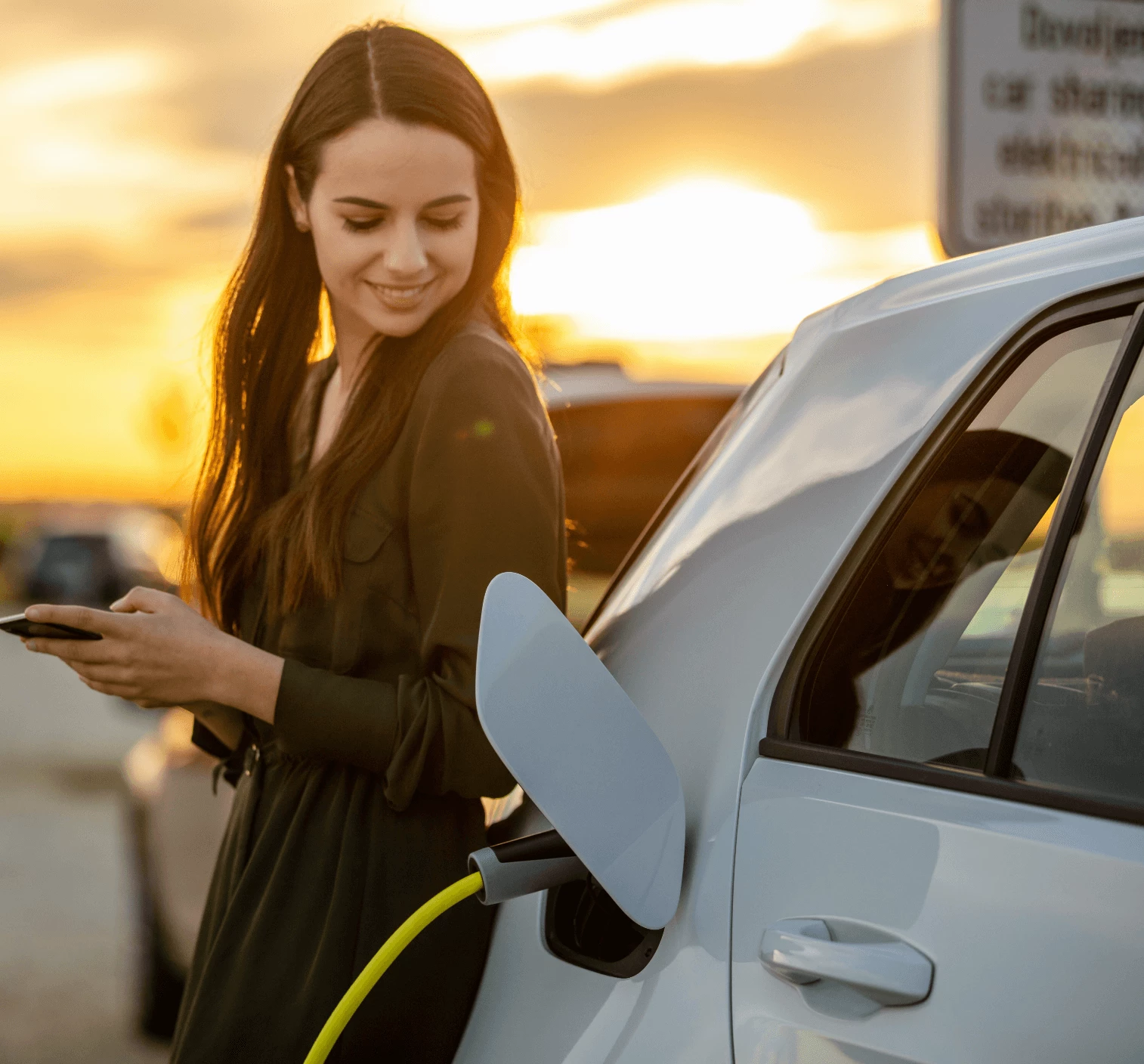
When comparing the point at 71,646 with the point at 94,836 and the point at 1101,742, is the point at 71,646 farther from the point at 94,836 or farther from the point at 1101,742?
the point at 94,836

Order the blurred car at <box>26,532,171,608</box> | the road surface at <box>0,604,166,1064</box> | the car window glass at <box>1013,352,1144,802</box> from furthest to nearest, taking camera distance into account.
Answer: the blurred car at <box>26,532,171,608</box>
the road surface at <box>0,604,166,1064</box>
the car window glass at <box>1013,352,1144,802</box>

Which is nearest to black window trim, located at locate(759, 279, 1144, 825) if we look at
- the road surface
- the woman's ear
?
the woman's ear

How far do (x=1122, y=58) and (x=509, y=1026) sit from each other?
10.6 ft

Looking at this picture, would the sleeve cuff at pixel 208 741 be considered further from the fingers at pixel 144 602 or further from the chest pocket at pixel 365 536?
the chest pocket at pixel 365 536

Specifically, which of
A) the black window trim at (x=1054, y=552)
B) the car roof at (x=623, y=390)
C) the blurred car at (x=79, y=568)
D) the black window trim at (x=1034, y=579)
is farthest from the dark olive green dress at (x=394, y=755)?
the blurred car at (x=79, y=568)

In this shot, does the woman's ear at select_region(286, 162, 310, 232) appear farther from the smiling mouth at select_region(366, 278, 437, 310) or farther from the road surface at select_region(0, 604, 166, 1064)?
the road surface at select_region(0, 604, 166, 1064)

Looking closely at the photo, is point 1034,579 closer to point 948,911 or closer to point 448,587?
point 948,911

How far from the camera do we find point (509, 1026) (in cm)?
146

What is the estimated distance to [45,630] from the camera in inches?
61.1

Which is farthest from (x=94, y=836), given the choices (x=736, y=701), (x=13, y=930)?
(x=736, y=701)

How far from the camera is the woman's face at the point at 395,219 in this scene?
1680mm

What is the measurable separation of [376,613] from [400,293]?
1.33ft

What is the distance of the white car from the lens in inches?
41.2

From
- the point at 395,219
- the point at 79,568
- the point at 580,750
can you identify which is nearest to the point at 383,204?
the point at 395,219
